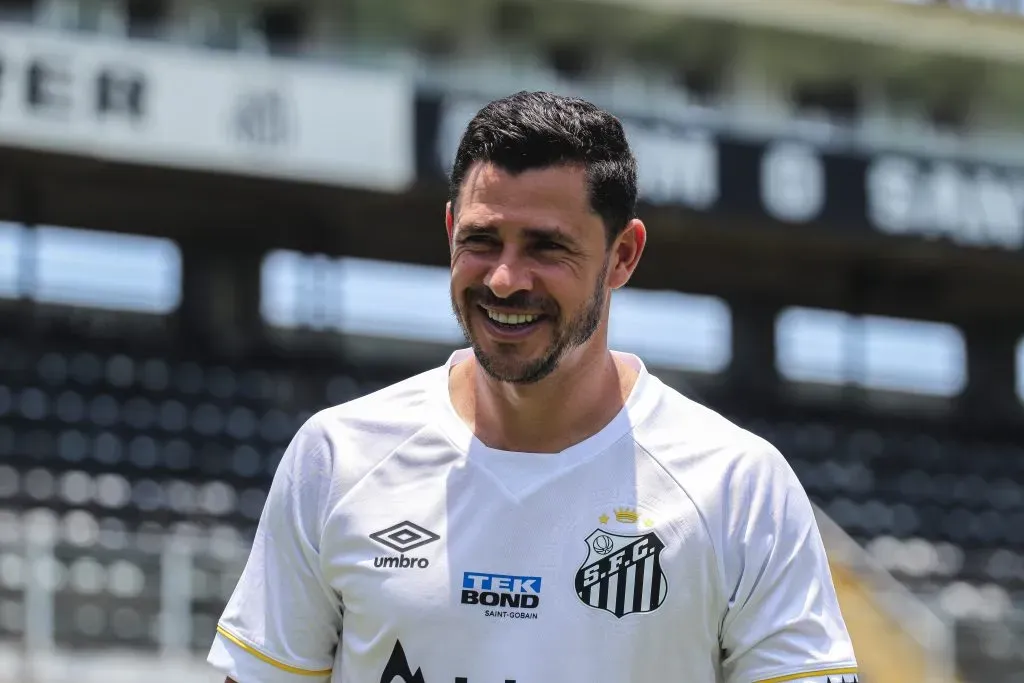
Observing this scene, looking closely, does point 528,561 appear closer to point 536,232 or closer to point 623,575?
point 623,575

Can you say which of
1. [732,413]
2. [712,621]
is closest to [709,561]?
[712,621]

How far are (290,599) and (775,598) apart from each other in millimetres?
765

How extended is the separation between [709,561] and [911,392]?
1693 cm

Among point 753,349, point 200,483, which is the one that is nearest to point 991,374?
point 753,349

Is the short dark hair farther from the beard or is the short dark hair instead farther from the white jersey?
the white jersey

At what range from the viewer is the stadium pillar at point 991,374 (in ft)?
63.7

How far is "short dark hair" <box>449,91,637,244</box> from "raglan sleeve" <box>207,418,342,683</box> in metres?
0.52

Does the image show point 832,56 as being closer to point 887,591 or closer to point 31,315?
point 31,315

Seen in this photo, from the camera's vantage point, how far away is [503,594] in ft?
8.25

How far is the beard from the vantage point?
2.45 metres

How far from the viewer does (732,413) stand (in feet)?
54.0

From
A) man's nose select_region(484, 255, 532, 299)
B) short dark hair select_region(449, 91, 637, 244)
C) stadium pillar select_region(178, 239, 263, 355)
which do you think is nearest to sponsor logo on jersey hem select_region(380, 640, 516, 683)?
man's nose select_region(484, 255, 532, 299)

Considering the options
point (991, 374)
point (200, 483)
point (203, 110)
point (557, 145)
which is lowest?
point (991, 374)

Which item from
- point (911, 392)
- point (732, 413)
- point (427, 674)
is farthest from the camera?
point (911, 392)
